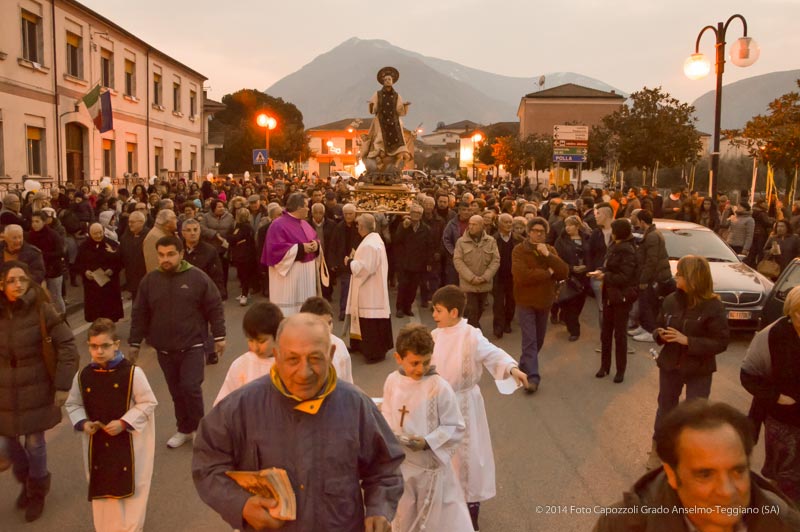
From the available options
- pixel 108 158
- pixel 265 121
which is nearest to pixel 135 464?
pixel 265 121

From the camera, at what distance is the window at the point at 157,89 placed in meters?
33.8

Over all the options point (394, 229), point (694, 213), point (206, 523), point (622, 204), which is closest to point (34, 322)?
point (206, 523)

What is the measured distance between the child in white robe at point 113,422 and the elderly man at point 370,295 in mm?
4623

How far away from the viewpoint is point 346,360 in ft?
16.5

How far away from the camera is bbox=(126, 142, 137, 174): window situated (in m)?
31.0

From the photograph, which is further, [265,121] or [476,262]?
[265,121]

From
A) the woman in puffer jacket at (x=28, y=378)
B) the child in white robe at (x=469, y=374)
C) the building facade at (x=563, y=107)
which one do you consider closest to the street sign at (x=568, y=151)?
the child in white robe at (x=469, y=374)

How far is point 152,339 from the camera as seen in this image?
647 centimetres

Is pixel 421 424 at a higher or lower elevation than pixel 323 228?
lower

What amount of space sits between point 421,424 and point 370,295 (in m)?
5.18

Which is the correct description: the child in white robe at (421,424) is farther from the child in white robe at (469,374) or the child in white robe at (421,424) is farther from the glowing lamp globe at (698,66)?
the glowing lamp globe at (698,66)

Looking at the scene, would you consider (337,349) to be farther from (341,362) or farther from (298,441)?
(298,441)

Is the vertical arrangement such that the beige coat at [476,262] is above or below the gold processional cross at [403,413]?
above

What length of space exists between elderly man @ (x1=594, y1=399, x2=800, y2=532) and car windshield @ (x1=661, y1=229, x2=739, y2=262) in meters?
10.7
